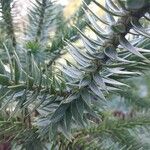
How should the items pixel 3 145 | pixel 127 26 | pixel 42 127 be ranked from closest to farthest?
pixel 127 26 < pixel 42 127 < pixel 3 145

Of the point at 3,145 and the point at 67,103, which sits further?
the point at 3,145

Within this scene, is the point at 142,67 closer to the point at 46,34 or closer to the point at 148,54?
the point at 148,54

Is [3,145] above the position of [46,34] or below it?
below

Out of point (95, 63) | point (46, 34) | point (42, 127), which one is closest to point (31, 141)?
point (42, 127)

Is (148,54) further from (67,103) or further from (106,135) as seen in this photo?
(106,135)

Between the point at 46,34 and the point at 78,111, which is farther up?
the point at 46,34

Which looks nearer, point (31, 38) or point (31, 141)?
point (31, 141)

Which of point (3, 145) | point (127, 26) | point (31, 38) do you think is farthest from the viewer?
point (31, 38)

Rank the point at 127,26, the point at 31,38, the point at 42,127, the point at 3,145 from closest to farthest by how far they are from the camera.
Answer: the point at 127,26
the point at 42,127
the point at 3,145
the point at 31,38

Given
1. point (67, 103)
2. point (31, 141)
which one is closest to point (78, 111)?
point (67, 103)
